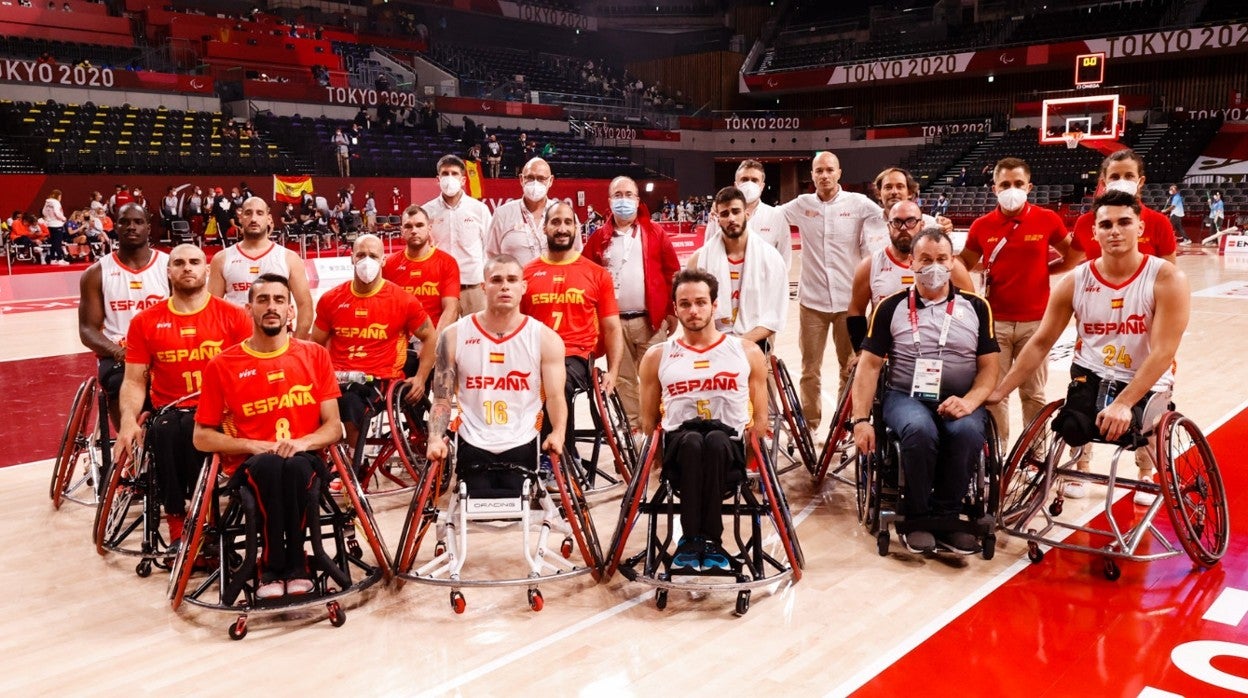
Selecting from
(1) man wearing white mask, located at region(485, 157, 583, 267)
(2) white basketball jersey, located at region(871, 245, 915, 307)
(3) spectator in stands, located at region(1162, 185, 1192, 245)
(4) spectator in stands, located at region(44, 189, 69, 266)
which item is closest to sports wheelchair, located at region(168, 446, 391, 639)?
(1) man wearing white mask, located at region(485, 157, 583, 267)

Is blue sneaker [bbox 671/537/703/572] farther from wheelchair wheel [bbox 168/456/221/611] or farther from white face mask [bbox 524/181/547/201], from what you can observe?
white face mask [bbox 524/181/547/201]

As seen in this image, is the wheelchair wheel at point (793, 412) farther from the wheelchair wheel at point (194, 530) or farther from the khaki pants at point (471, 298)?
the wheelchair wheel at point (194, 530)

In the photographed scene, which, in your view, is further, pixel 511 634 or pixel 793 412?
pixel 793 412

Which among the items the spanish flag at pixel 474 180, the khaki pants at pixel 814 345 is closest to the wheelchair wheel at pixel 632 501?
the khaki pants at pixel 814 345

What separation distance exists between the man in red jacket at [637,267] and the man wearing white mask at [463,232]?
1191 mm

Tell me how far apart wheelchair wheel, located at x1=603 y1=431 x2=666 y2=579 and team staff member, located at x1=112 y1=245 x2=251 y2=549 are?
1906 mm

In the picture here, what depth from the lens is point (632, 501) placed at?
3.96 metres

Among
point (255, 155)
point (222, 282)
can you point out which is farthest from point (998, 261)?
point (255, 155)

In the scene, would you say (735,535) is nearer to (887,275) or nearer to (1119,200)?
(887,275)

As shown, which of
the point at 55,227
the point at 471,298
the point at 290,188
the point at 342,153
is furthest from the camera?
the point at 342,153

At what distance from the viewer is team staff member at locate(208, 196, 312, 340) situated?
5562 millimetres

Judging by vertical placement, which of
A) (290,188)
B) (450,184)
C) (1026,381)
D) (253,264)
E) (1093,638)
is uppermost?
(290,188)

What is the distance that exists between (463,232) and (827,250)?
2.54m

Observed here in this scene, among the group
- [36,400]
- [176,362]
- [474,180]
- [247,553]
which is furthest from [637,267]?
[474,180]
